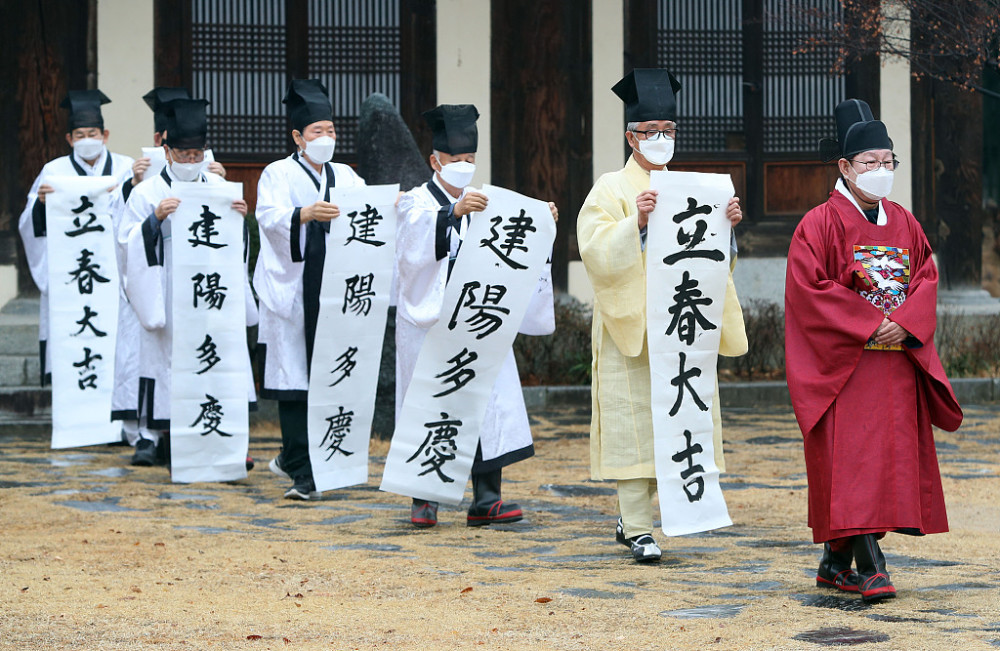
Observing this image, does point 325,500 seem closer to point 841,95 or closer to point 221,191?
A: point 221,191

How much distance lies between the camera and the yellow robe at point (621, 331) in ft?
20.4

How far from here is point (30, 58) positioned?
12859 millimetres

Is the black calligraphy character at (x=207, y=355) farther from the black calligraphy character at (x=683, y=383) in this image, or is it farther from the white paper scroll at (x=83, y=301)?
the black calligraphy character at (x=683, y=383)

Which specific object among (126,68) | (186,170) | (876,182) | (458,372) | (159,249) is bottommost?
(458,372)

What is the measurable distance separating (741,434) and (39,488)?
4913 millimetres

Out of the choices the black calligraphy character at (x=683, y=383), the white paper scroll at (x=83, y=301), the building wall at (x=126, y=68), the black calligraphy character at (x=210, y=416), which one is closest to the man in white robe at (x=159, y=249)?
the black calligraphy character at (x=210, y=416)

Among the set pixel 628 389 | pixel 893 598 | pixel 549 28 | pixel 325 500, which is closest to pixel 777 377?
pixel 549 28

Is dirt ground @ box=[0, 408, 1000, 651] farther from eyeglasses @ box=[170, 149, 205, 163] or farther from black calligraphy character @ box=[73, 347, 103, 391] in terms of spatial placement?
eyeglasses @ box=[170, 149, 205, 163]

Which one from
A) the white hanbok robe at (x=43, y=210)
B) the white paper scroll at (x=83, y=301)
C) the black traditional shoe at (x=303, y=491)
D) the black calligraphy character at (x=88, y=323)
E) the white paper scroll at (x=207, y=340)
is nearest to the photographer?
the black traditional shoe at (x=303, y=491)

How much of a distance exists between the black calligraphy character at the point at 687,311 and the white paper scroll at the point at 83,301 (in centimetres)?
465

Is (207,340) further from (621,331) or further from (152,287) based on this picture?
(621,331)

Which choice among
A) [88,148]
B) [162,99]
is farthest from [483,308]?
[88,148]

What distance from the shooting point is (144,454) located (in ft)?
30.2

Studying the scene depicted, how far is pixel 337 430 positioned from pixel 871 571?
324cm
